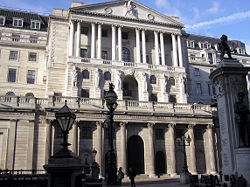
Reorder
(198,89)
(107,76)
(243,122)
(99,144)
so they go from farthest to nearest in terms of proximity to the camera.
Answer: (198,89), (107,76), (99,144), (243,122)

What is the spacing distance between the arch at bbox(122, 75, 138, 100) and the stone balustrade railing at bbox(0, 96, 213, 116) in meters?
8.53

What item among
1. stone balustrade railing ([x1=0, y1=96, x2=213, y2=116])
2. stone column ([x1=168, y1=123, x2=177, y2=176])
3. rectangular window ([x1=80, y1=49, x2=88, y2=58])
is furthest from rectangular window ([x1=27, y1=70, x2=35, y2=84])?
stone column ([x1=168, y1=123, x2=177, y2=176])

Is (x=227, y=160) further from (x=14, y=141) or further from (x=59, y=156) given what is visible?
(x=14, y=141)

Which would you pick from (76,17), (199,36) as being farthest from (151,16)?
(199,36)

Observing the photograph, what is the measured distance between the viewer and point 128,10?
4756cm

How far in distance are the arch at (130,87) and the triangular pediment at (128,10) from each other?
11.0 m

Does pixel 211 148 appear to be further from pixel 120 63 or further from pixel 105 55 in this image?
pixel 105 55

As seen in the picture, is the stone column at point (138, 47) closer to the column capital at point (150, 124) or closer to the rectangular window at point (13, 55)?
the column capital at point (150, 124)

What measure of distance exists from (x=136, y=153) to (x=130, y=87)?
13.8 meters

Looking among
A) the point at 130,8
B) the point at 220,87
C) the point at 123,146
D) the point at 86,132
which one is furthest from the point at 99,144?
the point at 130,8

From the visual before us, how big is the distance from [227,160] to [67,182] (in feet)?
31.5

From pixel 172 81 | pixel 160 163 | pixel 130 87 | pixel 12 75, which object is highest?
pixel 12 75

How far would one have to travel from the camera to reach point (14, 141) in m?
31.6

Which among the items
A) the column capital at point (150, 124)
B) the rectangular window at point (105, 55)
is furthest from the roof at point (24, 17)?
the column capital at point (150, 124)
